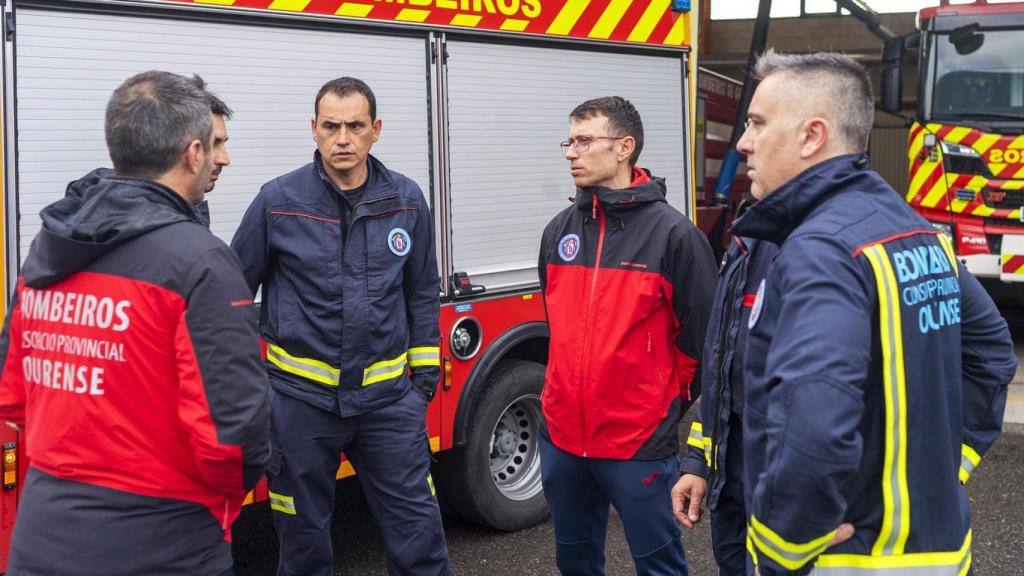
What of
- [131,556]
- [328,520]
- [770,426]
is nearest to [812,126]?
[770,426]

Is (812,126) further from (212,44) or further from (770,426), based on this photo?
(212,44)

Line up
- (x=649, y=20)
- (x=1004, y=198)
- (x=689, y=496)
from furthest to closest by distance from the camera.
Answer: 1. (x=1004, y=198)
2. (x=649, y=20)
3. (x=689, y=496)

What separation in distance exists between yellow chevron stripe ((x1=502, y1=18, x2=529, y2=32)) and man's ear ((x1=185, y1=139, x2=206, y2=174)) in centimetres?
250

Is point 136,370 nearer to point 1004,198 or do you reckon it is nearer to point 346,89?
point 346,89

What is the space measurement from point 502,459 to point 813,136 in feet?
10.7

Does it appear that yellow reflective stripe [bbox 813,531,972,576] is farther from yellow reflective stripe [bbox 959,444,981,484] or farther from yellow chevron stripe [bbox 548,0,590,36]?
yellow chevron stripe [bbox 548,0,590,36]

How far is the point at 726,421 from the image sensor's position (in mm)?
2666

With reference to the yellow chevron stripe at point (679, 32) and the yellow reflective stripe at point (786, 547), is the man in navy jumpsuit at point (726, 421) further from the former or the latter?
the yellow chevron stripe at point (679, 32)

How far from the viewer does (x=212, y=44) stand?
151 inches

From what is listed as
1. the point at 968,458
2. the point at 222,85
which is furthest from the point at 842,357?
the point at 222,85

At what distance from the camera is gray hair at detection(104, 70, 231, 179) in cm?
234

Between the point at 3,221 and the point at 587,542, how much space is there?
1971 mm

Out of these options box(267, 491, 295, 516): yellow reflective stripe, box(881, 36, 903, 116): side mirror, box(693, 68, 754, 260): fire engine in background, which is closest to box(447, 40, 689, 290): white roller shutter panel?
box(267, 491, 295, 516): yellow reflective stripe

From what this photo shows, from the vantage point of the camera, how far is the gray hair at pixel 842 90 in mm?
2088
